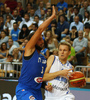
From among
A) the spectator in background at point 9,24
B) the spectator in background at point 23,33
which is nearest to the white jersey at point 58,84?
the spectator in background at point 23,33

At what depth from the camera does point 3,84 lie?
7895 millimetres

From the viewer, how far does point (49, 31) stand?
10.4m

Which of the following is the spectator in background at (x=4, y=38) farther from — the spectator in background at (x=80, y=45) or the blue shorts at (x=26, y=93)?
the blue shorts at (x=26, y=93)

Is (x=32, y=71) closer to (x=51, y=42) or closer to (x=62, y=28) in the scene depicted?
(x=51, y=42)

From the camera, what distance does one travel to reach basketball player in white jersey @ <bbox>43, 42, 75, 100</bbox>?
5.05m

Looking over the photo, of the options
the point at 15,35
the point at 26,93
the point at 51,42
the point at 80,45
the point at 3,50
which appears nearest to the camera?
the point at 26,93

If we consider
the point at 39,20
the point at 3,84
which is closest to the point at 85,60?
the point at 3,84

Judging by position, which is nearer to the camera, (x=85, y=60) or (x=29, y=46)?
(x=29, y=46)

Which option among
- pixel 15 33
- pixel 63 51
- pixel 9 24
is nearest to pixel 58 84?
pixel 63 51

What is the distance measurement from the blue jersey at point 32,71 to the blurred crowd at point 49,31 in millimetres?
3956

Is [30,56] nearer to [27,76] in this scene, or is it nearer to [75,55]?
[27,76]

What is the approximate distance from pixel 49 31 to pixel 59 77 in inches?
215

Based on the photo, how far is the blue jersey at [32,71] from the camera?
4523 mm

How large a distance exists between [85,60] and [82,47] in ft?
1.84
